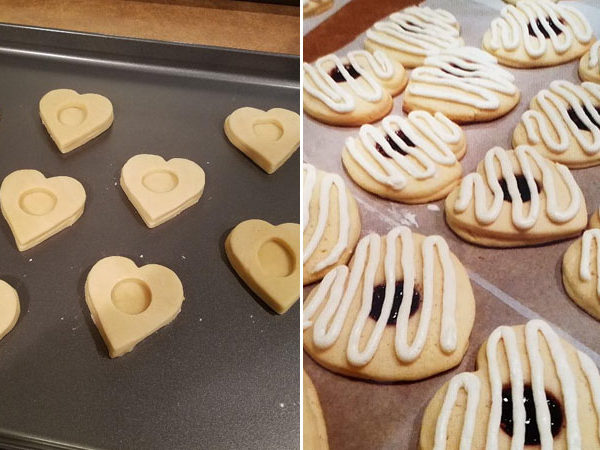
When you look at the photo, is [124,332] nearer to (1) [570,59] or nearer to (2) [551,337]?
(2) [551,337]

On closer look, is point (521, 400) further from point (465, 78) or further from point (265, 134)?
A: point (265, 134)

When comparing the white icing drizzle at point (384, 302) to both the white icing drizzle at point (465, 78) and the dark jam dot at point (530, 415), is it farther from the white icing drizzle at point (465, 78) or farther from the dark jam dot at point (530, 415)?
the white icing drizzle at point (465, 78)

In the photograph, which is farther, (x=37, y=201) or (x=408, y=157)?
(x=37, y=201)

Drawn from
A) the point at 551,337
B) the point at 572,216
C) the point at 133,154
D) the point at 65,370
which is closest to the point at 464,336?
the point at 551,337

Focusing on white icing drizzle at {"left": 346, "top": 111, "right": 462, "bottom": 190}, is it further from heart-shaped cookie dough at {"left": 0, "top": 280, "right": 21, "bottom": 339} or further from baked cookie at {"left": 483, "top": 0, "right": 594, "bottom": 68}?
heart-shaped cookie dough at {"left": 0, "top": 280, "right": 21, "bottom": 339}

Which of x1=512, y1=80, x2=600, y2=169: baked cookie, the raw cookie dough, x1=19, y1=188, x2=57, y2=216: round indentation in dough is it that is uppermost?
x1=512, y1=80, x2=600, y2=169: baked cookie

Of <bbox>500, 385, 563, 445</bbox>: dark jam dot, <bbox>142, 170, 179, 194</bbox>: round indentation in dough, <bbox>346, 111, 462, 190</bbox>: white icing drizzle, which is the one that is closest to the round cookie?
<bbox>346, 111, 462, 190</bbox>: white icing drizzle

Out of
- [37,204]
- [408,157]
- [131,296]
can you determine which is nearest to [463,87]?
[408,157]

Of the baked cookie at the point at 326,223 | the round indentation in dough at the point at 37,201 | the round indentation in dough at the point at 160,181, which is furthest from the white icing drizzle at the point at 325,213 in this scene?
the round indentation in dough at the point at 37,201
